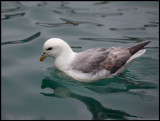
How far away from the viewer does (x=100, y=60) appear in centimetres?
665

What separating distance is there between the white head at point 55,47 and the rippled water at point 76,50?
513 millimetres

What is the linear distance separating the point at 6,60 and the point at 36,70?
1014mm

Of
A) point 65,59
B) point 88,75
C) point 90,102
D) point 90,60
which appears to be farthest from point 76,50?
point 90,102

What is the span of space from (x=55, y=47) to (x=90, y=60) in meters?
0.90

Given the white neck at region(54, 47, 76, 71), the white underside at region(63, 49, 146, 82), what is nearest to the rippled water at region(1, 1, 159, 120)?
the white underside at region(63, 49, 146, 82)

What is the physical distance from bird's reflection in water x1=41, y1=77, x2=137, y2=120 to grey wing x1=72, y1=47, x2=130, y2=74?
0.62m

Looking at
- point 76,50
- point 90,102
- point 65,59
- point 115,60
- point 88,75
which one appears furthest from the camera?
point 76,50

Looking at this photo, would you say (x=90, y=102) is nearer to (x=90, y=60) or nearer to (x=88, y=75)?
(x=88, y=75)

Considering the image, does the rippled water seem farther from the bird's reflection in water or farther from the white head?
the white head

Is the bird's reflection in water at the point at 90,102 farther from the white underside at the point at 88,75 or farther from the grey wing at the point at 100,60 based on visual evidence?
the grey wing at the point at 100,60

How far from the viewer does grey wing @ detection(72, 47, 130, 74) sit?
259 inches

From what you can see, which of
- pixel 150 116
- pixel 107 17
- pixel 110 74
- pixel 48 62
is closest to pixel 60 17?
pixel 107 17

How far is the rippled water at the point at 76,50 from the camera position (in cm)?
572

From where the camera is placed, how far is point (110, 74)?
6848mm
